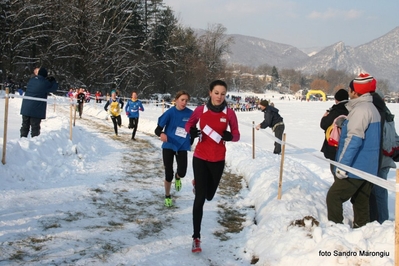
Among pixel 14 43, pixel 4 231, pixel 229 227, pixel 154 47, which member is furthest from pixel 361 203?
pixel 154 47

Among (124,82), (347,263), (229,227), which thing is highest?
(124,82)

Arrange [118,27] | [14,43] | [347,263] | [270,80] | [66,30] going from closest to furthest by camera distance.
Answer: [347,263] < [14,43] < [66,30] < [118,27] < [270,80]

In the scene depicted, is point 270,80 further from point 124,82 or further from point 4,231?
point 4,231

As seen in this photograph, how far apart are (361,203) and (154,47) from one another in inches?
2081

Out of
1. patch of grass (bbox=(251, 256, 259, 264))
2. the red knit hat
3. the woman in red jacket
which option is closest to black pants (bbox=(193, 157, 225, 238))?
the woman in red jacket

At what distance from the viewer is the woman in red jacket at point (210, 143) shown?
4133 millimetres

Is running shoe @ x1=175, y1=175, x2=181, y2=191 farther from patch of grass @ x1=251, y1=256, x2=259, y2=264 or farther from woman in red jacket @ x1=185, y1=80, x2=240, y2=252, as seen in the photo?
patch of grass @ x1=251, y1=256, x2=259, y2=264

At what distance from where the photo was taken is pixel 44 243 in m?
3.92

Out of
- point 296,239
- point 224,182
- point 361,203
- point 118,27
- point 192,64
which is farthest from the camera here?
point 192,64

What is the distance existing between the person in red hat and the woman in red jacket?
131 centimetres

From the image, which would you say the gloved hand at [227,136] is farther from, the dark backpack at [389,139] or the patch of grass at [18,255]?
the patch of grass at [18,255]

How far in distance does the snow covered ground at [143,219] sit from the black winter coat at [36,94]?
2.05ft

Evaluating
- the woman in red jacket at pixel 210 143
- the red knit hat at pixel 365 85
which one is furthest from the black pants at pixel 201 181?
the red knit hat at pixel 365 85

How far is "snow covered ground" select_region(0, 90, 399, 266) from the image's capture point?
3596 mm
